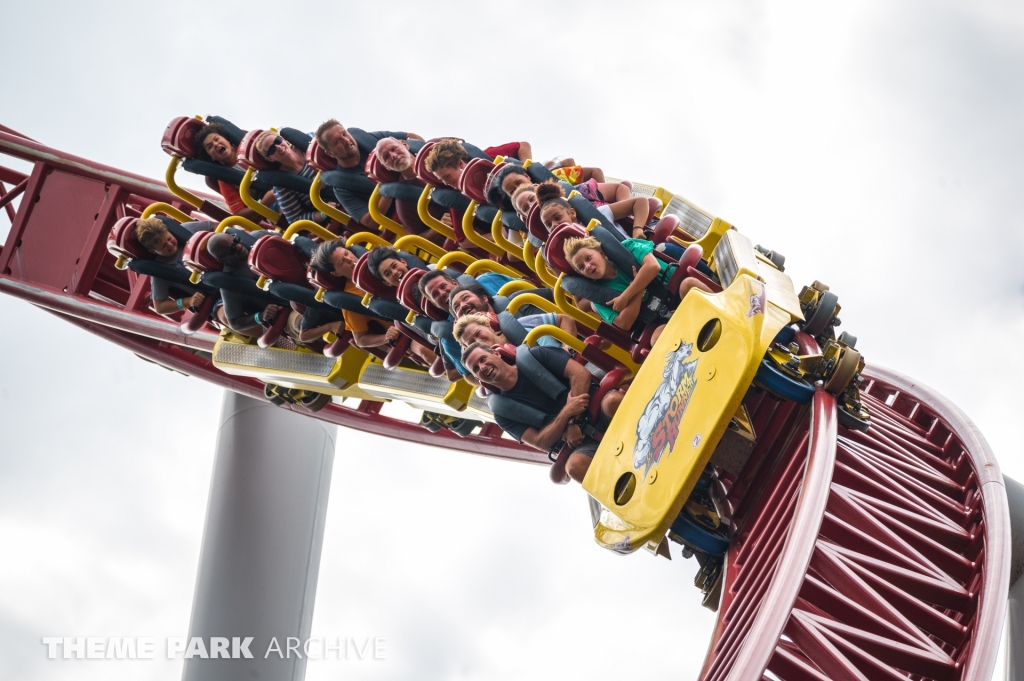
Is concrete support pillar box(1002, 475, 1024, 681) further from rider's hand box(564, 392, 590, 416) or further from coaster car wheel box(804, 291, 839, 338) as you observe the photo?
rider's hand box(564, 392, 590, 416)

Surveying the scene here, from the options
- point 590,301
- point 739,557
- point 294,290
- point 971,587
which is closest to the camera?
point 971,587

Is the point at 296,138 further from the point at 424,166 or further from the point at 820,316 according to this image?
the point at 820,316

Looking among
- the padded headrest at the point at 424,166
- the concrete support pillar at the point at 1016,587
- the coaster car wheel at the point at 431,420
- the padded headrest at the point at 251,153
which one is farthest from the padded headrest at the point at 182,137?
the concrete support pillar at the point at 1016,587

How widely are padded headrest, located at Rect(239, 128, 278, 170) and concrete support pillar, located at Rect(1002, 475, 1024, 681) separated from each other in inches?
162

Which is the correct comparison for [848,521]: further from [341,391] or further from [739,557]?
[341,391]

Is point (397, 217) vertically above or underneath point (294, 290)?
above

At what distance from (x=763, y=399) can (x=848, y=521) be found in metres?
0.77

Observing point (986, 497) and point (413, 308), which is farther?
point (413, 308)

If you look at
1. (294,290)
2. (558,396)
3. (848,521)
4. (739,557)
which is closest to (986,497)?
(848,521)

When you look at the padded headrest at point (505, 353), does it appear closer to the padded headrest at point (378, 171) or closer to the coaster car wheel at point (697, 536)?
the coaster car wheel at point (697, 536)

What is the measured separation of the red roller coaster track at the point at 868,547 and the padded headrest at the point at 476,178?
1834 millimetres

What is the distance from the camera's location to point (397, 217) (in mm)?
6391

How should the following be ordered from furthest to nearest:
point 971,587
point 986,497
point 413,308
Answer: point 413,308 → point 986,497 → point 971,587

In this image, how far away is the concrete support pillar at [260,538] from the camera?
8172mm
